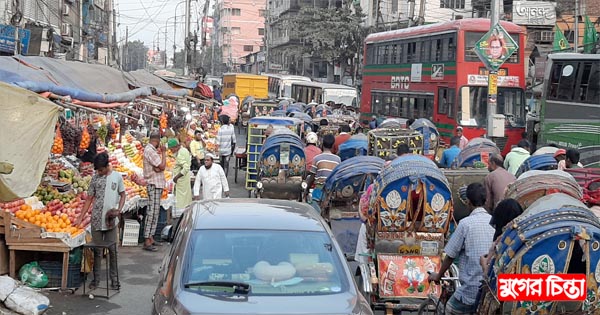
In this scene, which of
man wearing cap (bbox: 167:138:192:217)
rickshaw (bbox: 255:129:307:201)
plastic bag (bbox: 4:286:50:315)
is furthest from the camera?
rickshaw (bbox: 255:129:307:201)

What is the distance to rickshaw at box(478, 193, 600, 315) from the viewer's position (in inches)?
214

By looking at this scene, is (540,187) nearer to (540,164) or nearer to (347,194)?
(347,194)

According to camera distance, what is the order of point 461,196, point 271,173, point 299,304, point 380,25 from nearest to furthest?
point 299,304 → point 461,196 → point 271,173 → point 380,25

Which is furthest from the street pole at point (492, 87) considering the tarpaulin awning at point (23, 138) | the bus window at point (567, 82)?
the tarpaulin awning at point (23, 138)

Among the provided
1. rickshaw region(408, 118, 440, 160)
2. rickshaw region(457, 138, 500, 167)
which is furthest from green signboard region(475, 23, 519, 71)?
rickshaw region(457, 138, 500, 167)

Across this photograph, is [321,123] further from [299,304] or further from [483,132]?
[299,304]

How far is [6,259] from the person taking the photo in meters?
10.1

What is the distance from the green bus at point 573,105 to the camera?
70.3 ft

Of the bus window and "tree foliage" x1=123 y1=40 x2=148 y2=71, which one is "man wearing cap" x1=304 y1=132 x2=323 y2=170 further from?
"tree foliage" x1=123 y1=40 x2=148 y2=71

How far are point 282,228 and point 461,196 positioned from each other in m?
6.35

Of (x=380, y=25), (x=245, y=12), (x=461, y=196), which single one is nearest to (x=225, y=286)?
(x=461, y=196)

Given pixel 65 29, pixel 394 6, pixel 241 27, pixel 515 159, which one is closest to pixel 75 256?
pixel 515 159

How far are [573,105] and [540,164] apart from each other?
1092 cm
